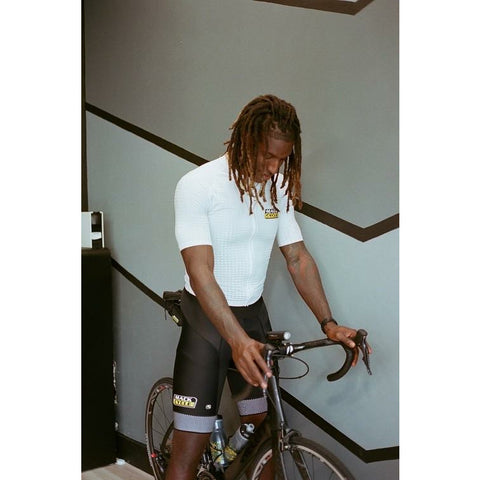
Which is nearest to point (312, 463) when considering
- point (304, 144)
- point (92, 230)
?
point (304, 144)

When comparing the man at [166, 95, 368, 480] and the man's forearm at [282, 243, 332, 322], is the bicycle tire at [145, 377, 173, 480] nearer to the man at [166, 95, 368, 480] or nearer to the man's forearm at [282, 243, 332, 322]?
the man at [166, 95, 368, 480]

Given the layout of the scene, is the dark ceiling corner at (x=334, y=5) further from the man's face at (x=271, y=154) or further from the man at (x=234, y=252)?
the man's face at (x=271, y=154)

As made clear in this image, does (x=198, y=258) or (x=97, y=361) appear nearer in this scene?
(x=198, y=258)

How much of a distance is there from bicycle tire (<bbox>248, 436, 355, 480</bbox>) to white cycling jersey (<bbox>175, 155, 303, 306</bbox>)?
1.67 feet

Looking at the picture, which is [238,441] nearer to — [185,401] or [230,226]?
[185,401]

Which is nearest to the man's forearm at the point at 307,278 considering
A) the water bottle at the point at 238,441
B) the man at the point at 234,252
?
the man at the point at 234,252

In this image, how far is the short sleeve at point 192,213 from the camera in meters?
1.94

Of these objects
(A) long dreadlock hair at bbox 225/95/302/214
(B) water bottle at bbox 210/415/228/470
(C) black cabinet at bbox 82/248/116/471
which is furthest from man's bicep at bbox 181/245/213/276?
(C) black cabinet at bbox 82/248/116/471

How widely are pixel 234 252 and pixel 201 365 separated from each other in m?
0.40

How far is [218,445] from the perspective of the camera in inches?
92.7
